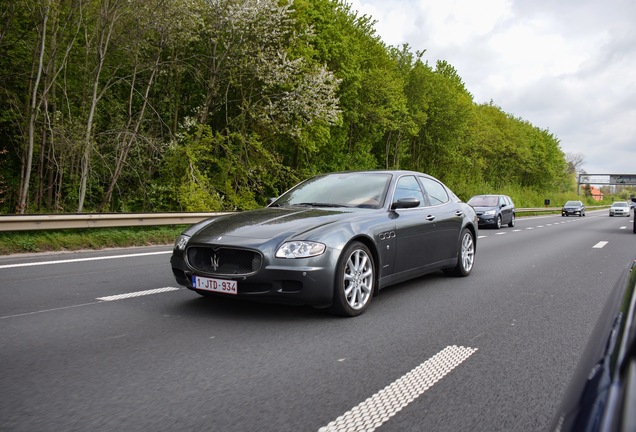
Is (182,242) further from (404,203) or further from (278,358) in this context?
(404,203)

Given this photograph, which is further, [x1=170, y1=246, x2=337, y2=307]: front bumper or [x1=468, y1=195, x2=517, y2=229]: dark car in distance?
[x1=468, y1=195, x2=517, y2=229]: dark car in distance

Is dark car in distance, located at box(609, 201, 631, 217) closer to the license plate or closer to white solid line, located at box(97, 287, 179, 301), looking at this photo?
white solid line, located at box(97, 287, 179, 301)

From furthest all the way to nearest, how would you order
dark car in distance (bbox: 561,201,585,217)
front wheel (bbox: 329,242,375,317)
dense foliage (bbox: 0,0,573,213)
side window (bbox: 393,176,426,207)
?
dark car in distance (bbox: 561,201,585,217)
dense foliage (bbox: 0,0,573,213)
side window (bbox: 393,176,426,207)
front wheel (bbox: 329,242,375,317)

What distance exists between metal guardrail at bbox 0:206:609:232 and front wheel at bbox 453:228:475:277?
7476mm

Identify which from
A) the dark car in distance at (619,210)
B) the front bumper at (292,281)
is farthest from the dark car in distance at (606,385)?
the dark car in distance at (619,210)

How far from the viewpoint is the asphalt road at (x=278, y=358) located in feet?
9.23

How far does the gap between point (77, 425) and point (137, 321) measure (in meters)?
2.23

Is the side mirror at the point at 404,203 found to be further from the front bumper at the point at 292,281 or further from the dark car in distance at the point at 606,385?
the dark car in distance at the point at 606,385

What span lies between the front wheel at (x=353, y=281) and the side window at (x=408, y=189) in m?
1.15

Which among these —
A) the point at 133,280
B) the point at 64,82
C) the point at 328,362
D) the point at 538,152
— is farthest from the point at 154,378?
the point at 538,152

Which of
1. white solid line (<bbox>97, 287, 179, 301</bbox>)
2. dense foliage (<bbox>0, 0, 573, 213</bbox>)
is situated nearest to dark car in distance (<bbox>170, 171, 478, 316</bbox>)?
white solid line (<bbox>97, 287, 179, 301</bbox>)

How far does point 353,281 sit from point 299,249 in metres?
0.71

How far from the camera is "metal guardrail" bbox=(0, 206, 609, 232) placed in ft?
31.7

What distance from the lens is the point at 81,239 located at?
35.6ft
